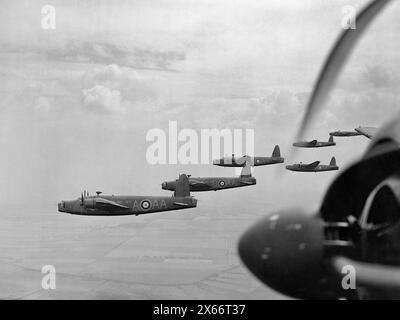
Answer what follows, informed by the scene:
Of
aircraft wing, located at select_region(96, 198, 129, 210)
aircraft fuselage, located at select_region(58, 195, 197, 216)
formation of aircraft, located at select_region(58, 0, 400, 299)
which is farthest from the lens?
aircraft wing, located at select_region(96, 198, 129, 210)

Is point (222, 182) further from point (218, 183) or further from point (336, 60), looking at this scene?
point (336, 60)

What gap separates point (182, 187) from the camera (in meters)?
15.4

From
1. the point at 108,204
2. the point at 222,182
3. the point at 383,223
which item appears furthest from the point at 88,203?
the point at 383,223

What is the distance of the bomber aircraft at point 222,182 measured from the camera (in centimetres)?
1756

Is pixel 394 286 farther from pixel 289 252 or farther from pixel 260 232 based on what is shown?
pixel 260 232

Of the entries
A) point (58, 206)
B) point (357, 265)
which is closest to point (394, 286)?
point (357, 265)

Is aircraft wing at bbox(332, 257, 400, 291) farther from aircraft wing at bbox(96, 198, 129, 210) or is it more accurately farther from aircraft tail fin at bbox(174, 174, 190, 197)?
aircraft wing at bbox(96, 198, 129, 210)

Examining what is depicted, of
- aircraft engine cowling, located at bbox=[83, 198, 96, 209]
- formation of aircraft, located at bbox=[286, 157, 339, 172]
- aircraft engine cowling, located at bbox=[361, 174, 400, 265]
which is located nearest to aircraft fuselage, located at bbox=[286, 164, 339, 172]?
formation of aircraft, located at bbox=[286, 157, 339, 172]

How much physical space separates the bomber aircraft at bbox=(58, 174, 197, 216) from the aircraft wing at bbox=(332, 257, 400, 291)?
12641 millimetres

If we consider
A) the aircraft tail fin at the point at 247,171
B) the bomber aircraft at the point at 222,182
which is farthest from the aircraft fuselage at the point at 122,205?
the aircraft tail fin at the point at 247,171

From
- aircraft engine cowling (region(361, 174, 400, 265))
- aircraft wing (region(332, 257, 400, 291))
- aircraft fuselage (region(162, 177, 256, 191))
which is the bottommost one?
aircraft wing (region(332, 257, 400, 291))

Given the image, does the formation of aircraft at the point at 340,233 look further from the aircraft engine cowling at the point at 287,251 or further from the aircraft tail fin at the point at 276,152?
the aircraft tail fin at the point at 276,152

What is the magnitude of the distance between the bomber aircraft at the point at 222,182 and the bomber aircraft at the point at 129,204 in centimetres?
205

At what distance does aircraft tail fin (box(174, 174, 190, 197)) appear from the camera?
50.4 feet
